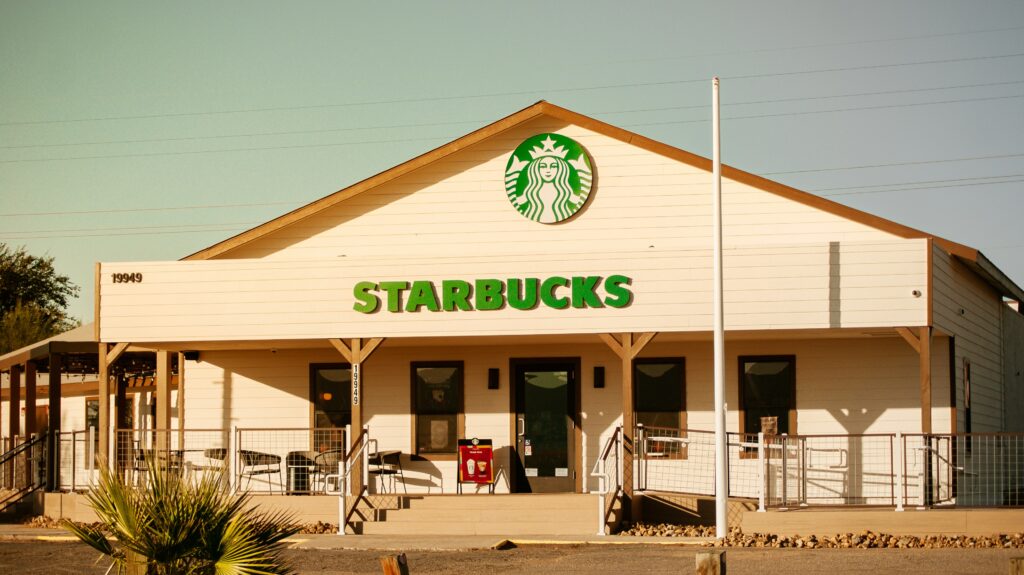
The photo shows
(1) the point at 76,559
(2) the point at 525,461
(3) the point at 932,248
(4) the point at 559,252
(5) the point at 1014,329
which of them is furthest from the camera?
(5) the point at 1014,329

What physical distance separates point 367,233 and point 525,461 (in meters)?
4.39

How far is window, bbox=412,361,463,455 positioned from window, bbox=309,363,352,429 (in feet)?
3.88

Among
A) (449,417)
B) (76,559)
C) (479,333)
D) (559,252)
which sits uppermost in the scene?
(559,252)

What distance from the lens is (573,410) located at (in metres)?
21.1

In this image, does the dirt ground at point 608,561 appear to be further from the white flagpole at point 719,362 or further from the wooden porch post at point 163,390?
the wooden porch post at point 163,390

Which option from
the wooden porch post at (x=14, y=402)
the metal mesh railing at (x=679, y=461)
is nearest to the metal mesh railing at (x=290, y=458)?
the metal mesh railing at (x=679, y=461)

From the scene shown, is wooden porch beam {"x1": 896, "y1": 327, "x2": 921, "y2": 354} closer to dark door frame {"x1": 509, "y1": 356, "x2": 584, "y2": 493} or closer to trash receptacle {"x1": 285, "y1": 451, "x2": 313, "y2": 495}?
dark door frame {"x1": 509, "y1": 356, "x2": 584, "y2": 493}

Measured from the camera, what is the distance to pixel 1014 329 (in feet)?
84.1

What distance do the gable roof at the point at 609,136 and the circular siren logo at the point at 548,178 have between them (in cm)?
41

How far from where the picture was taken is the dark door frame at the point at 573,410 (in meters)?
21.0

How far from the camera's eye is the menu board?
66.9 feet

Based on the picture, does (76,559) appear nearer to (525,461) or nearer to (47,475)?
(47,475)

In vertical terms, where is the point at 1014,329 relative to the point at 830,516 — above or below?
above

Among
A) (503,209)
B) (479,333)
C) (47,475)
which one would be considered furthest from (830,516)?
(47,475)
